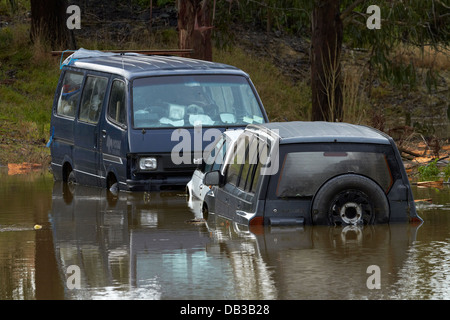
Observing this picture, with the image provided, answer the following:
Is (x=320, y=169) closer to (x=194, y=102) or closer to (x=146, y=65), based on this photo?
(x=194, y=102)

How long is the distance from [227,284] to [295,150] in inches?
110

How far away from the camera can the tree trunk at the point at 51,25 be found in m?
35.2

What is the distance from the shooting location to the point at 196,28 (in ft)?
88.7

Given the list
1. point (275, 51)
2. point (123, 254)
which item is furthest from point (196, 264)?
point (275, 51)

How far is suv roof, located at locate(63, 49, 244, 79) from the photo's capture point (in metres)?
16.9

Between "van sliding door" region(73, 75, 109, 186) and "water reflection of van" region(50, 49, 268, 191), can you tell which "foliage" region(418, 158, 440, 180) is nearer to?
"water reflection of van" region(50, 49, 268, 191)

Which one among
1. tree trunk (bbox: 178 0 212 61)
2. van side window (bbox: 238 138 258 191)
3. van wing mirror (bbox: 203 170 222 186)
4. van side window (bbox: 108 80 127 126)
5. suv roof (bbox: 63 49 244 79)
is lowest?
van wing mirror (bbox: 203 170 222 186)

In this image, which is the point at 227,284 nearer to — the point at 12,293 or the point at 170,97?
the point at 12,293

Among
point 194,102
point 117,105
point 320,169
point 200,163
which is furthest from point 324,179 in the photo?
point 117,105

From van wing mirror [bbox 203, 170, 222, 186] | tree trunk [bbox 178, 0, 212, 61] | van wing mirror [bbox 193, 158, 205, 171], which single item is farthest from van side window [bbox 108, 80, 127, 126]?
tree trunk [bbox 178, 0, 212, 61]

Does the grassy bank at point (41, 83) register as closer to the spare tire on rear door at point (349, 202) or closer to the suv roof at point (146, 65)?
the suv roof at point (146, 65)

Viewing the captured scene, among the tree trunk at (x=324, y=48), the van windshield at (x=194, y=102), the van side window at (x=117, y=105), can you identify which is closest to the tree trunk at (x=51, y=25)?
the tree trunk at (x=324, y=48)

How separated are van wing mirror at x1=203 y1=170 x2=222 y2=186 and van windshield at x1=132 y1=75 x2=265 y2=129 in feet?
10.4

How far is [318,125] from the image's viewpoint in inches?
501
